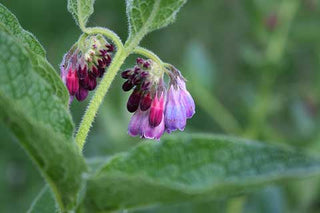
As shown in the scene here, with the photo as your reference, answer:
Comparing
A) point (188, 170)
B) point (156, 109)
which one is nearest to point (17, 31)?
point (156, 109)

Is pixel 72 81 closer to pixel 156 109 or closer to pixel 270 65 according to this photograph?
pixel 156 109

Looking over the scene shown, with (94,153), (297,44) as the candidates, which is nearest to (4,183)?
(94,153)

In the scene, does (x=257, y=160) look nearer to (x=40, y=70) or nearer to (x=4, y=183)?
(x=40, y=70)

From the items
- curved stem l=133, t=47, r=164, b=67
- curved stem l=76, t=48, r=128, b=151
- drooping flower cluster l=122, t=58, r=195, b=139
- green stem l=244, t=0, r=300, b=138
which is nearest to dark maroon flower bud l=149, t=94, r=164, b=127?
drooping flower cluster l=122, t=58, r=195, b=139

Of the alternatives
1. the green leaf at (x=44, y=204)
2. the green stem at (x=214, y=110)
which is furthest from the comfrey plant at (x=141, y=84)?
the green stem at (x=214, y=110)

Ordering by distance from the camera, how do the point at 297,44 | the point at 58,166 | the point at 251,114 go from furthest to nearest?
the point at 297,44 < the point at 251,114 < the point at 58,166

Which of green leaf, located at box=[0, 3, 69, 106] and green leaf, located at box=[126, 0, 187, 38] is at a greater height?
green leaf, located at box=[126, 0, 187, 38]

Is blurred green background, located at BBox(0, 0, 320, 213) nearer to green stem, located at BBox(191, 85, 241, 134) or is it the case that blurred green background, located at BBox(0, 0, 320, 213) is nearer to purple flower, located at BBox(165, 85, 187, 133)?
green stem, located at BBox(191, 85, 241, 134)
